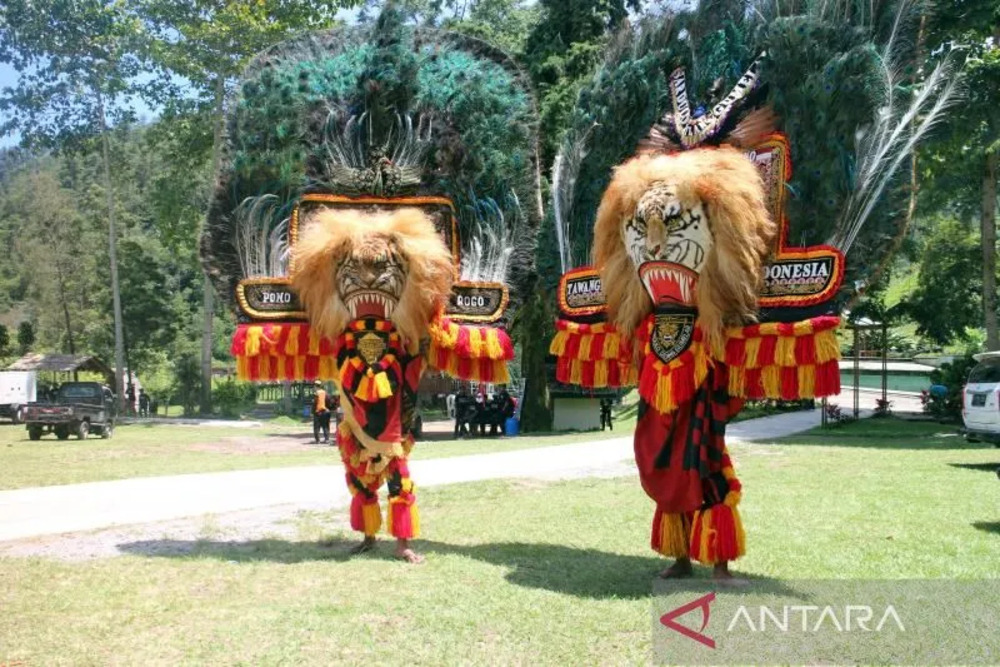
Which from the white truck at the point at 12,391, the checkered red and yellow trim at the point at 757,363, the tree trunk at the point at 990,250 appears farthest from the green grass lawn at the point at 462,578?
the white truck at the point at 12,391

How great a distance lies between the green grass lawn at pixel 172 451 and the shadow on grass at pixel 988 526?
8.69 m

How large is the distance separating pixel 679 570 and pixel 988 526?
3.36 m

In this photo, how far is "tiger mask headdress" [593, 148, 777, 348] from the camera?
16.8 ft

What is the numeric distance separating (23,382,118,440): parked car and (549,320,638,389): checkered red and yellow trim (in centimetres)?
1644

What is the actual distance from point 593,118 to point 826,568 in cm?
350

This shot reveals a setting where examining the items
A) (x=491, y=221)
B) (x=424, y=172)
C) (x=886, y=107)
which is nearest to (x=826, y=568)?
→ (x=886, y=107)

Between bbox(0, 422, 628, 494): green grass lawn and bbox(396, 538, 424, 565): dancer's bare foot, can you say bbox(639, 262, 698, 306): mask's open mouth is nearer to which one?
bbox(396, 538, 424, 565): dancer's bare foot

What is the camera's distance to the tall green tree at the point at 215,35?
995 inches

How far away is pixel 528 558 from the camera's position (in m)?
6.52

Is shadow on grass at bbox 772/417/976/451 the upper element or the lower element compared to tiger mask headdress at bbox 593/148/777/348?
lower

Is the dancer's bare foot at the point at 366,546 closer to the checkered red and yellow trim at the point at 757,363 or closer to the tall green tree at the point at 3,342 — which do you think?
the checkered red and yellow trim at the point at 757,363

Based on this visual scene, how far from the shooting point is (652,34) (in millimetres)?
6246

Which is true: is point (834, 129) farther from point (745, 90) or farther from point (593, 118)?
point (593, 118)

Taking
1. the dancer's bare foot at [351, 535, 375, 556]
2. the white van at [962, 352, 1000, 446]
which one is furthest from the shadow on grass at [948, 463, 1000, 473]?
the dancer's bare foot at [351, 535, 375, 556]
